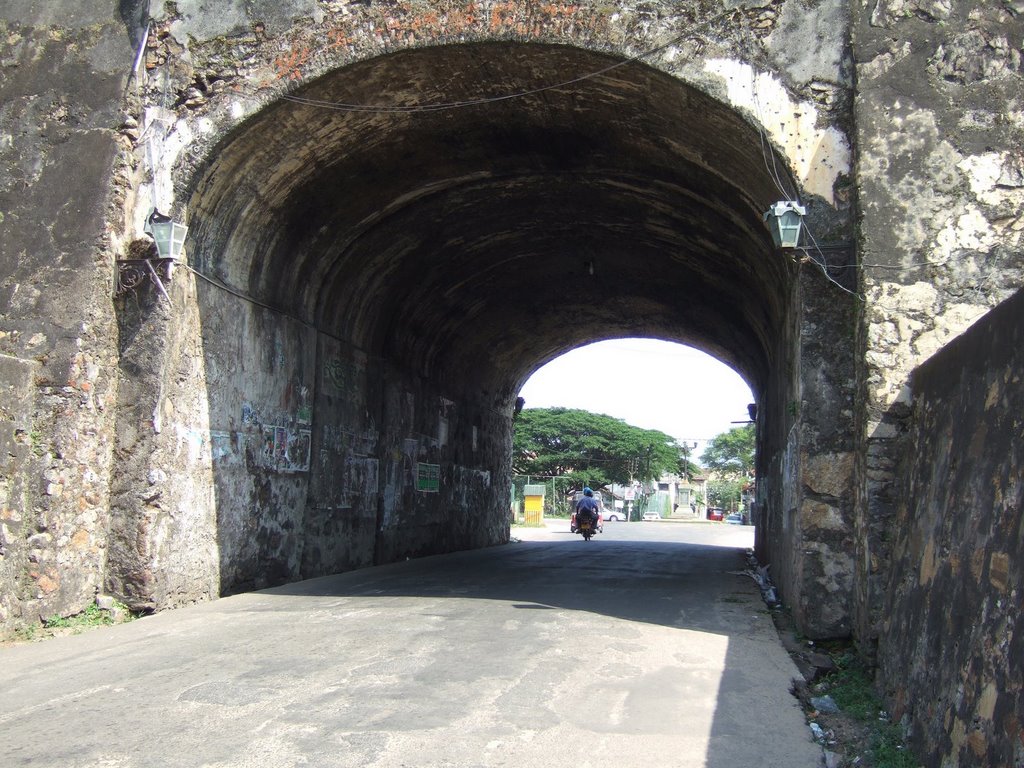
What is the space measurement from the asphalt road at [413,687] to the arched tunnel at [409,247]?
210 cm

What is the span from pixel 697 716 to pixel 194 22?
717cm

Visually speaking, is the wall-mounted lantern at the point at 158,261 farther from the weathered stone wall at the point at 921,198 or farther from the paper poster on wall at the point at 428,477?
the paper poster on wall at the point at 428,477

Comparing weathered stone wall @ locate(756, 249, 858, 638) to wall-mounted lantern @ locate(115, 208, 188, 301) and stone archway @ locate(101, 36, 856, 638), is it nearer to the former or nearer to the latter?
stone archway @ locate(101, 36, 856, 638)

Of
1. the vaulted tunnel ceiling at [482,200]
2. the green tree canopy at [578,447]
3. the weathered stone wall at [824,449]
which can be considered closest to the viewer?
the weathered stone wall at [824,449]

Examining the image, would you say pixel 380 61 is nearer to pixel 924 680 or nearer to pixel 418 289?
pixel 418 289

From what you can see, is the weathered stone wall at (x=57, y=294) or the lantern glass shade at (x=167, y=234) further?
the lantern glass shade at (x=167, y=234)

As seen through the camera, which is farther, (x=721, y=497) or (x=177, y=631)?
(x=721, y=497)

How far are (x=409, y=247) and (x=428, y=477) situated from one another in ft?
14.3

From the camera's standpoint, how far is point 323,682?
16.9 feet

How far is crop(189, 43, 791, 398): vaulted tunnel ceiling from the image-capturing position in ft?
26.2

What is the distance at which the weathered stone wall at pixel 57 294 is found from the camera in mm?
7020

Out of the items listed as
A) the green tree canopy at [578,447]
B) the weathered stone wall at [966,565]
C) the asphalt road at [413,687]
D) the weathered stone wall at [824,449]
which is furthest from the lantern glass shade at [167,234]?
the green tree canopy at [578,447]

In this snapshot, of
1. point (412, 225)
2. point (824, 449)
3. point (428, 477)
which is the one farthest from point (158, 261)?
point (428, 477)

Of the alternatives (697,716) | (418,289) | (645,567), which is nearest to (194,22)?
(418,289)
